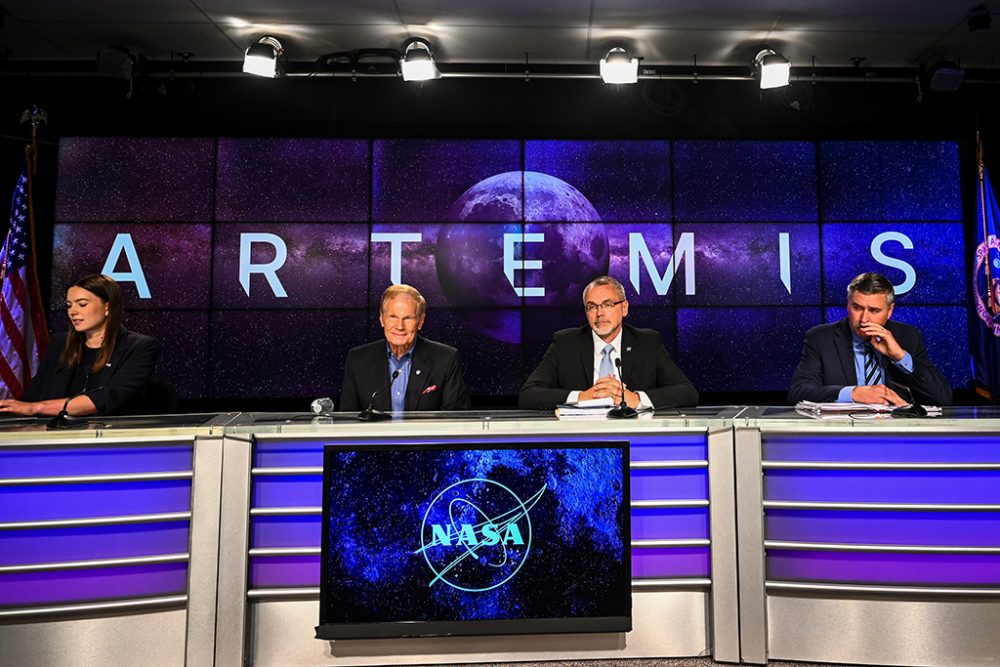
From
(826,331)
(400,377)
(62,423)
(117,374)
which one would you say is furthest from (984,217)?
(62,423)

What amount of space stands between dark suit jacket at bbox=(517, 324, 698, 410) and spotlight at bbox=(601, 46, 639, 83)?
2.18m

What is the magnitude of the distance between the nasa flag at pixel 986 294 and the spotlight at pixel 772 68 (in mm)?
1692

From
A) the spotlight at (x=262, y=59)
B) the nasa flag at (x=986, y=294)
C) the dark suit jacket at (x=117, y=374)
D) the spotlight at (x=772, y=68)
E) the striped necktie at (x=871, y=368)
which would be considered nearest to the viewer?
the dark suit jacket at (x=117, y=374)

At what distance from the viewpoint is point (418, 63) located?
14.9 feet

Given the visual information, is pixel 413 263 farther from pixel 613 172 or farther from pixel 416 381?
pixel 416 381

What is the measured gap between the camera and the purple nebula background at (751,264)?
5164mm

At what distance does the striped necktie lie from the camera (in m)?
3.16

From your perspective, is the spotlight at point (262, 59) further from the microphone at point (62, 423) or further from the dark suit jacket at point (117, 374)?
the microphone at point (62, 423)

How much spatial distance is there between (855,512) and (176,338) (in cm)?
446

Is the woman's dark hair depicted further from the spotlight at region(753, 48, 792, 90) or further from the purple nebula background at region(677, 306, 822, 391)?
the spotlight at region(753, 48, 792, 90)

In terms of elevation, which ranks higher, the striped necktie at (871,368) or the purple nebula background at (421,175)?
the purple nebula background at (421,175)

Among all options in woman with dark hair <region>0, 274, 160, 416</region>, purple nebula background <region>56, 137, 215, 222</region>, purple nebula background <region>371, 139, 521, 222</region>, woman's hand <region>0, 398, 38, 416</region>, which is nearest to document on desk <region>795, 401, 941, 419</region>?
woman with dark hair <region>0, 274, 160, 416</region>

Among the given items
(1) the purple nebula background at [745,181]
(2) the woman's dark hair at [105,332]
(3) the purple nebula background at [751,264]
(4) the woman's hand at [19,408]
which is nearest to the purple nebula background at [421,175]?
(1) the purple nebula background at [745,181]

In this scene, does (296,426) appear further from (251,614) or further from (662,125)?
(662,125)
